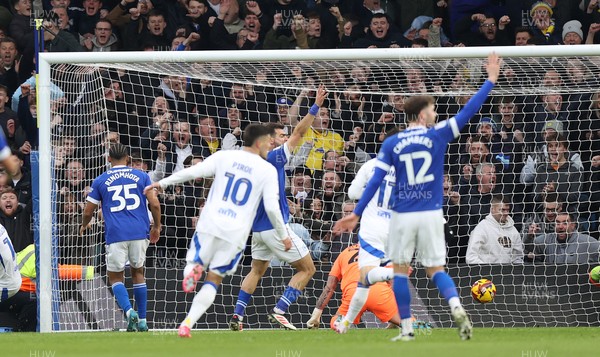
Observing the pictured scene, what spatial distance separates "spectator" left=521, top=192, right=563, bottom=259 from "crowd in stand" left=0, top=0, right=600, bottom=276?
19mm

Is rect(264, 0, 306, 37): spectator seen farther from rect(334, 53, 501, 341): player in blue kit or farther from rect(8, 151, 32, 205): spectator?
rect(334, 53, 501, 341): player in blue kit

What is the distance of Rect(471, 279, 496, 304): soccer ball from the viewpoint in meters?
→ 13.7

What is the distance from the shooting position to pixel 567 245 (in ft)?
49.5

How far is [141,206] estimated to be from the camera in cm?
1348

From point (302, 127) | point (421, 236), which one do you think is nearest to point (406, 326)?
point (421, 236)

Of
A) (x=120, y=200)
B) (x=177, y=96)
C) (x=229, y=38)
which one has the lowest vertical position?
(x=120, y=200)

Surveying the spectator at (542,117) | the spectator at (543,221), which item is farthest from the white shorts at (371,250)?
the spectator at (542,117)

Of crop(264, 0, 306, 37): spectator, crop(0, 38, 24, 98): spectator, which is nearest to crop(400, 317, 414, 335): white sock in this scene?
crop(264, 0, 306, 37): spectator

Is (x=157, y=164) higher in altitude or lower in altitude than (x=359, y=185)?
lower

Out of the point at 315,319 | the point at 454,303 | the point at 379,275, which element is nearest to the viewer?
the point at 454,303

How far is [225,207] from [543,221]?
6.15 metres

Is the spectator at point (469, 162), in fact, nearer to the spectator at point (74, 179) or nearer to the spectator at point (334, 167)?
the spectator at point (334, 167)

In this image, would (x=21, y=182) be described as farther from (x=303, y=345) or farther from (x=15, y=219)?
(x=303, y=345)

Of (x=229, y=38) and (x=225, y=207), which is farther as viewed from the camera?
(x=229, y=38)
